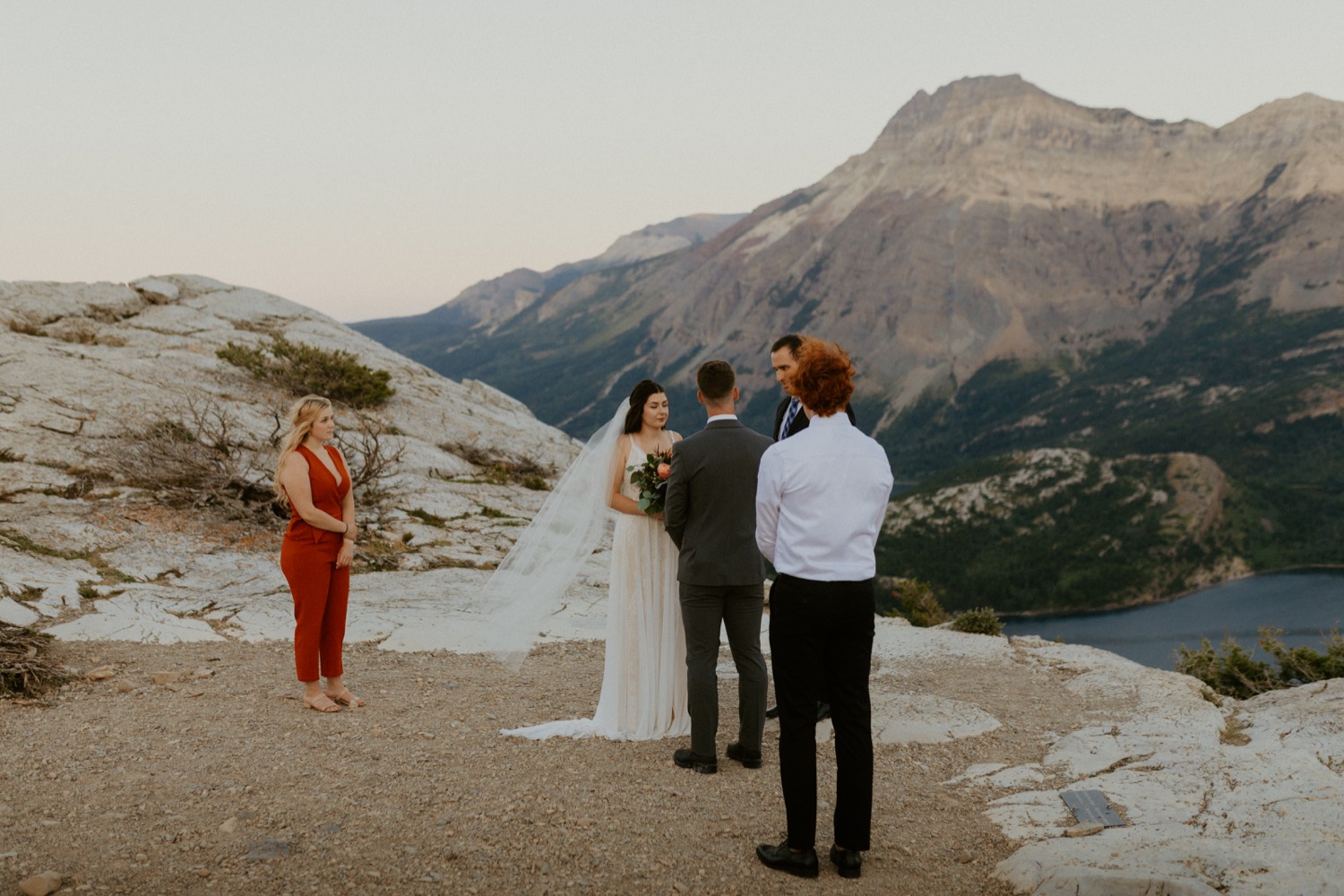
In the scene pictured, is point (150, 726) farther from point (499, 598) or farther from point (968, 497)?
point (968, 497)

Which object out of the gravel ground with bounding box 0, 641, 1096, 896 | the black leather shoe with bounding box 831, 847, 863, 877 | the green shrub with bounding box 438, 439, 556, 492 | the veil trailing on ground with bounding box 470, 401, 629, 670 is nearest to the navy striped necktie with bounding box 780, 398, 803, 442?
the veil trailing on ground with bounding box 470, 401, 629, 670

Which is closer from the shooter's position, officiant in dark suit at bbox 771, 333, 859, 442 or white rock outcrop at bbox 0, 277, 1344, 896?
white rock outcrop at bbox 0, 277, 1344, 896

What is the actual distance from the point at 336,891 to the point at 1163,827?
4.28 meters

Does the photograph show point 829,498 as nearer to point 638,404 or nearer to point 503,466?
point 638,404

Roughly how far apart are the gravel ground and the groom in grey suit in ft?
1.35

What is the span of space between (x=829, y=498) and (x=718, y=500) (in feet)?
4.42

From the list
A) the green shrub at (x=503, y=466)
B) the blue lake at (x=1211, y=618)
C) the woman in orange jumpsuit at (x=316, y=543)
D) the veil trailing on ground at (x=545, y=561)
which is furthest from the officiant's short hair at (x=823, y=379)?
the blue lake at (x=1211, y=618)

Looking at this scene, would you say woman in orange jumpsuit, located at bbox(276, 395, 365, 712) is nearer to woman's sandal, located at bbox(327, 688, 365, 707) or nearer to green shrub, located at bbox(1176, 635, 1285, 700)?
woman's sandal, located at bbox(327, 688, 365, 707)

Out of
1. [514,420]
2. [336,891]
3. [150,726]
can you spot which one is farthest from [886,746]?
[514,420]

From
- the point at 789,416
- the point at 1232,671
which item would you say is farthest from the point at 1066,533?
the point at 789,416

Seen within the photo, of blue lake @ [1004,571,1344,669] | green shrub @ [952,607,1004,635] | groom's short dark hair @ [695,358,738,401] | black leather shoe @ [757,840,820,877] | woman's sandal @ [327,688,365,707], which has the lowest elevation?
blue lake @ [1004,571,1344,669]

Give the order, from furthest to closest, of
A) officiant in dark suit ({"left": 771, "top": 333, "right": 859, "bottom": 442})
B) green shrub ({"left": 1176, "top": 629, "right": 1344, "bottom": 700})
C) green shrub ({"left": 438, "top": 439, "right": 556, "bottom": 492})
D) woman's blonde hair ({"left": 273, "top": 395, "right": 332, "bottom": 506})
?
green shrub ({"left": 438, "top": 439, "right": 556, "bottom": 492}) → green shrub ({"left": 1176, "top": 629, "right": 1344, "bottom": 700}) → woman's blonde hair ({"left": 273, "top": 395, "right": 332, "bottom": 506}) → officiant in dark suit ({"left": 771, "top": 333, "right": 859, "bottom": 442})

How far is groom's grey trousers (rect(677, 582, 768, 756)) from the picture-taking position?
546cm

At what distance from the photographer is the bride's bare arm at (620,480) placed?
596 cm
